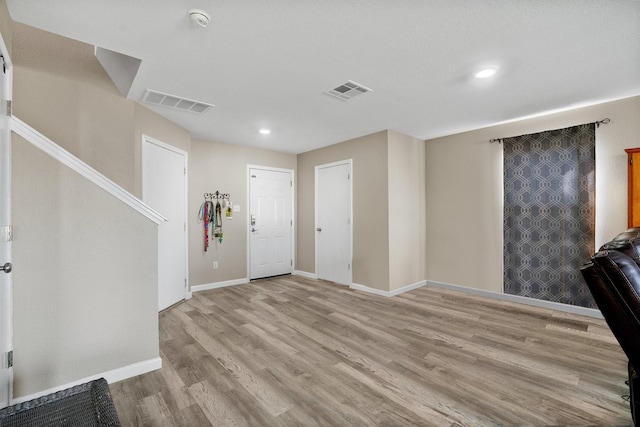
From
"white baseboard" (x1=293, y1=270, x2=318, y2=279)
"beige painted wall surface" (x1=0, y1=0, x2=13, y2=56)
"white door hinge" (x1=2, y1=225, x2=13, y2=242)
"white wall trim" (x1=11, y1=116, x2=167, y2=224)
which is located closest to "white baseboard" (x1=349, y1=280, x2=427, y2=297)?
"white baseboard" (x1=293, y1=270, x2=318, y2=279)

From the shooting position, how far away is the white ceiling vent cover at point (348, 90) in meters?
2.77

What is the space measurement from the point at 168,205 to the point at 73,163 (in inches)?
70.5

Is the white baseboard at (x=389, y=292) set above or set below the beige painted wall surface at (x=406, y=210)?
below

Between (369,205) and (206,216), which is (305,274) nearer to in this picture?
(369,205)

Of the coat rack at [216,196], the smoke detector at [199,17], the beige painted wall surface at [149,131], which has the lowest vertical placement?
the coat rack at [216,196]

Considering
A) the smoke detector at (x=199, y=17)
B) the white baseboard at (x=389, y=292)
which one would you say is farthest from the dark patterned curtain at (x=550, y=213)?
the smoke detector at (x=199, y=17)

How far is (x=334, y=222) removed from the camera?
202 inches

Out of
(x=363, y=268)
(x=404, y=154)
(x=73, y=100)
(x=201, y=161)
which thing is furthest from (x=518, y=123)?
(x=73, y=100)

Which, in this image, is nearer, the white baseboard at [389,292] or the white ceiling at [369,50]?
the white ceiling at [369,50]

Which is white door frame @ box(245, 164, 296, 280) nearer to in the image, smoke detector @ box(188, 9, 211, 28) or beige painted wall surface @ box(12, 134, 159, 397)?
beige painted wall surface @ box(12, 134, 159, 397)

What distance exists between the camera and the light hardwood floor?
68.8 inches

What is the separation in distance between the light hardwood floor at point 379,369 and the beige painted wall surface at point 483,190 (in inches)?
34.4

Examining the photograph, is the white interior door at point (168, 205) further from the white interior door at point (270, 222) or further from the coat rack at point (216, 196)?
the white interior door at point (270, 222)

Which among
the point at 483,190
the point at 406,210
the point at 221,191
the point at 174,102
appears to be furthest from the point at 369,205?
the point at 174,102
